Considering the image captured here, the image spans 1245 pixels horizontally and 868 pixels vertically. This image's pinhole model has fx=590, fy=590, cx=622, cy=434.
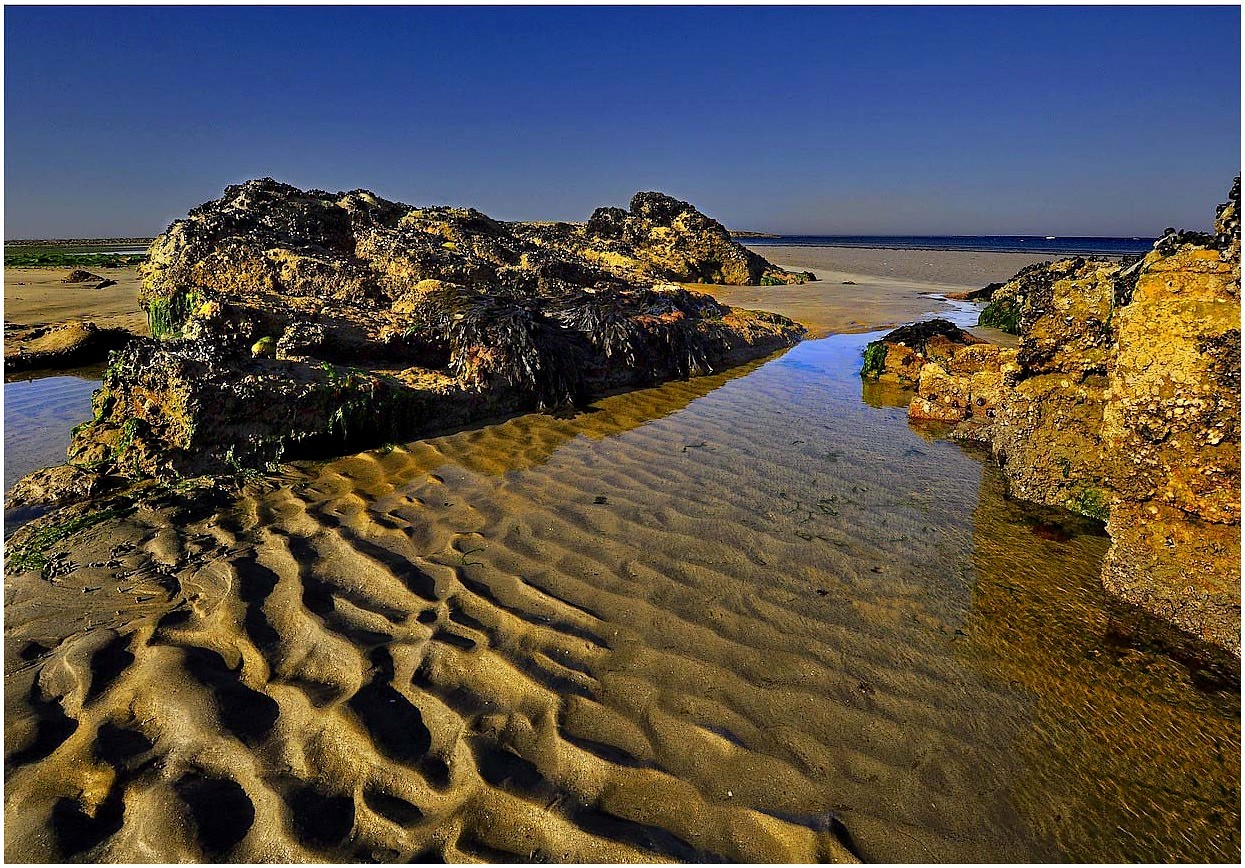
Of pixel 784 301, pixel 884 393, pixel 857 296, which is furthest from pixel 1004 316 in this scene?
pixel 884 393

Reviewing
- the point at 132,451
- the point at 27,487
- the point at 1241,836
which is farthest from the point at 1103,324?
the point at 27,487

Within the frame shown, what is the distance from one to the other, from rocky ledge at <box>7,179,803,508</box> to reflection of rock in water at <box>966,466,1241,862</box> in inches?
174

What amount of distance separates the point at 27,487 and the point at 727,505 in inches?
181

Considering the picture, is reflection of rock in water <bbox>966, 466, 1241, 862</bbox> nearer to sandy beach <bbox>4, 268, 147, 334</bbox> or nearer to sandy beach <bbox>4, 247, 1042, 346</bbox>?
sandy beach <bbox>4, 247, 1042, 346</bbox>

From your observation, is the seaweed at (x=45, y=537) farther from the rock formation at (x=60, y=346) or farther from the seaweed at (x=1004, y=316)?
the seaweed at (x=1004, y=316)

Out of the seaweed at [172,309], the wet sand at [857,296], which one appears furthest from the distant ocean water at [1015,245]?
the seaweed at [172,309]

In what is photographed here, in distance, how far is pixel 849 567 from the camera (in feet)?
10.7

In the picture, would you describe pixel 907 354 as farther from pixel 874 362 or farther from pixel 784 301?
pixel 784 301

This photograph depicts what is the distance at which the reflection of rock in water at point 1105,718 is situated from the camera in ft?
6.08

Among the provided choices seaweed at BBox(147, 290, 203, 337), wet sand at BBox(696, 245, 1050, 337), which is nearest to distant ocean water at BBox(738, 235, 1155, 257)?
wet sand at BBox(696, 245, 1050, 337)

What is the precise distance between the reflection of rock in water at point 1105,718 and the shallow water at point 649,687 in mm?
10

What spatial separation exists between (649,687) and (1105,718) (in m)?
1.75

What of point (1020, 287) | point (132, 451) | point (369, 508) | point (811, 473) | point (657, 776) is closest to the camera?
point (657, 776)

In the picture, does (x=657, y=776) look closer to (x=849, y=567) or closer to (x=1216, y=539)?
(x=849, y=567)
